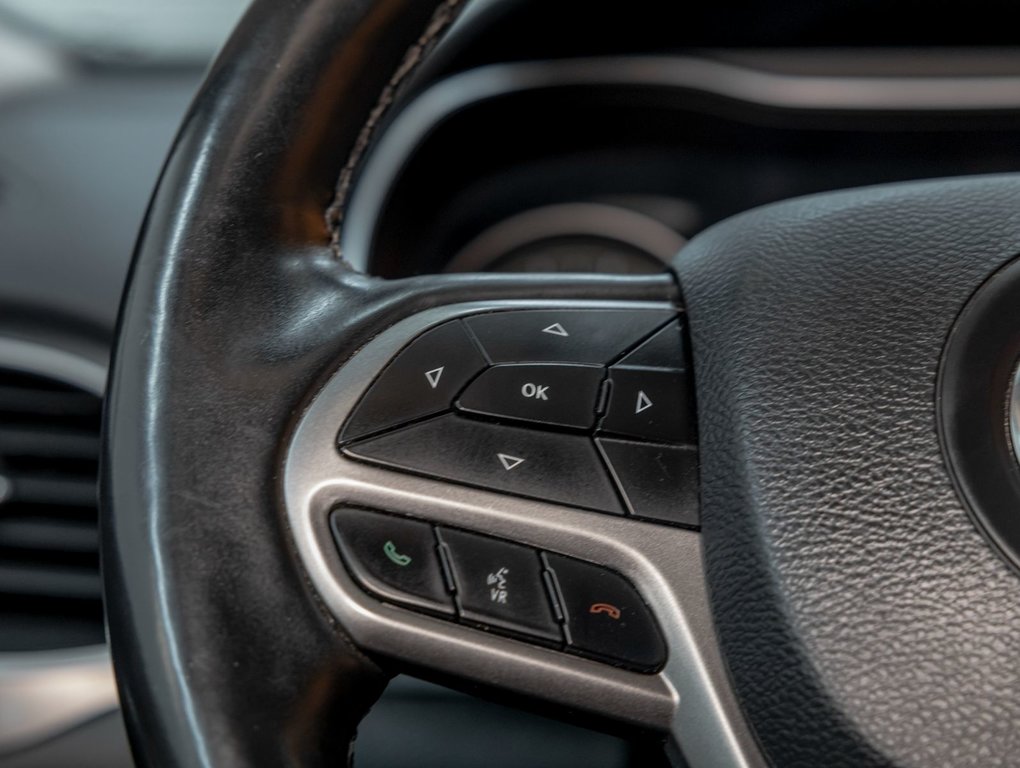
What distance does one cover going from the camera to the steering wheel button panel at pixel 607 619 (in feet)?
1.59

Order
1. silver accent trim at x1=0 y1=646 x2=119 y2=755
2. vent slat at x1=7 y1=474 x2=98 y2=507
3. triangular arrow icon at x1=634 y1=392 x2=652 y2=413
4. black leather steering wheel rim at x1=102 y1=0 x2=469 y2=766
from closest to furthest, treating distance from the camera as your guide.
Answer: black leather steering wheel rim at x1=102 y1=0 x2=469 y2=766 → triangular arrow icon at x1=634 y1=392 x2=652 y2=413 → silver accent trim at x1=0 y1=646 x2=119 y2=755 → vent slat at x1=7 y1=474 x2=98 y2=507

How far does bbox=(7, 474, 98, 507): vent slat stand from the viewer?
0.90 m

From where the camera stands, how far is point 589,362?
558 mm

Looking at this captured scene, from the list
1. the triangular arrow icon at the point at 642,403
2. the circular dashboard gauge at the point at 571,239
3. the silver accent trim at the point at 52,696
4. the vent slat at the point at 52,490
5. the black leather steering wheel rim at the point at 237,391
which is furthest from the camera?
the circular dashboard gauge at the point at 571,239

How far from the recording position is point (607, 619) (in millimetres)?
491

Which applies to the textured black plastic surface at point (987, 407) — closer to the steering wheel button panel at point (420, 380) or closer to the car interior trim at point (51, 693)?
the steering wheel button panel at point (420, 380)

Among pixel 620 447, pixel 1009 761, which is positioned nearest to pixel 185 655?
pixel 620 447

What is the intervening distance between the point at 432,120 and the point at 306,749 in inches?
25.8

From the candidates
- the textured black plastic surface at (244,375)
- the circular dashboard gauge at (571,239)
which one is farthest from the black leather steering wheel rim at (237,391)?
the circular dashboard gauge at (571,239)

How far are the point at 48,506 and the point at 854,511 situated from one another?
2.19 ft

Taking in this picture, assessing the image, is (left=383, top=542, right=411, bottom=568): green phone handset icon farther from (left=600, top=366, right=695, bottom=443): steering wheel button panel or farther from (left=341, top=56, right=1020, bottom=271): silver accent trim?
(left=341, top=56, right=1020, bottom=271): silver accent trim

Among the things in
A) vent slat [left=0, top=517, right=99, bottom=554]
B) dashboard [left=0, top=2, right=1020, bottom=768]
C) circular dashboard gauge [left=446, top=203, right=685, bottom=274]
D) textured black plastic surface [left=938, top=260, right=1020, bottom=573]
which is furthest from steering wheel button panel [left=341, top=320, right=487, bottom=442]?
circular dashboard gauge [left=446, top=203, right=685, bottom=274]

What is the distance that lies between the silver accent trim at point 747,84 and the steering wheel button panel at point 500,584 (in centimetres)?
56

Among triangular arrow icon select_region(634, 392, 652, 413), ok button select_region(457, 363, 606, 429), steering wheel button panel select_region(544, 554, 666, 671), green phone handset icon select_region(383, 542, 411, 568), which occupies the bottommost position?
steering wheel button panel select_region(544, 554, 666, 671)
